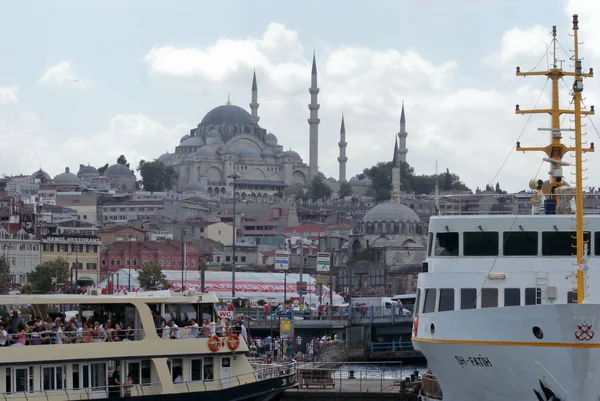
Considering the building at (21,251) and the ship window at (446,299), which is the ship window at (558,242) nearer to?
the ship window at (446,299)

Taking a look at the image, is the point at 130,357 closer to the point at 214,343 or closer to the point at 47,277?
the point at 214,343

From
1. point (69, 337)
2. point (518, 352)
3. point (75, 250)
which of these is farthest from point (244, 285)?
point (518, 352)

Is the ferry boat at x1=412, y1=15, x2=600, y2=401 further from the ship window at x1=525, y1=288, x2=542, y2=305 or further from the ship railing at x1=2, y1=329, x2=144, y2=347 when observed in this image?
the ship railing at x1=2, y1=329, x2=144, y2=347

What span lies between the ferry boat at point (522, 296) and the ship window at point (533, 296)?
0.02 metres

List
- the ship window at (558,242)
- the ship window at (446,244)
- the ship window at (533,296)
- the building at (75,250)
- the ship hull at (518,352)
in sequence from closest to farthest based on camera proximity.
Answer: the ship hull at (518,352), the ship window at (533,296), the ship window at (558,242), the ship window at (446,244), the building at (75,250)

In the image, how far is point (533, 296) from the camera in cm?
2475

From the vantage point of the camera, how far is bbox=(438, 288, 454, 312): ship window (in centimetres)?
2523

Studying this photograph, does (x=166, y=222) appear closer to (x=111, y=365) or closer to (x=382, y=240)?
(x=382, y=240)

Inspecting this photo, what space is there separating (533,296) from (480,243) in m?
1.26

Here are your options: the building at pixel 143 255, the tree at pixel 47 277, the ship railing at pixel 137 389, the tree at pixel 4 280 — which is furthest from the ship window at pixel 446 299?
the building at pixel 143 255

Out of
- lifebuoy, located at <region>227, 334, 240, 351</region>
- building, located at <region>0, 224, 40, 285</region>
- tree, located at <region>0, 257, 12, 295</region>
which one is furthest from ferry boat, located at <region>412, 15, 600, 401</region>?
building, located at <region>0, 224, 40, 285</region>

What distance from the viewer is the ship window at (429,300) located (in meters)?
25.5

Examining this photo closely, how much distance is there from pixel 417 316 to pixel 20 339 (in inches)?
267

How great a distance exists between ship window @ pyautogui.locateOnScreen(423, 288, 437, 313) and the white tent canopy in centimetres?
5691
